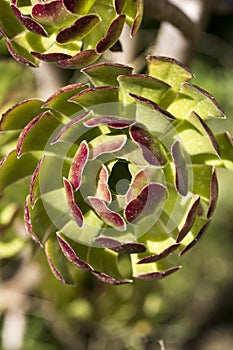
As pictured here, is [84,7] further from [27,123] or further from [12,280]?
[12,280]

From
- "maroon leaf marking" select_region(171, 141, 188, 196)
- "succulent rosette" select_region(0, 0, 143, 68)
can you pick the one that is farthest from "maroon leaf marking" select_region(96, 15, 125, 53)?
"maroon leaf marking" select_region(171, 141, 188, 196)

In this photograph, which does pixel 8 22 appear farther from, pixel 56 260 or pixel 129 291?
pixel 129 291

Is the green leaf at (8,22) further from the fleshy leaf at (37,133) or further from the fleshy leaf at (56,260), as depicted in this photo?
the fleshy leaf at (56,260)

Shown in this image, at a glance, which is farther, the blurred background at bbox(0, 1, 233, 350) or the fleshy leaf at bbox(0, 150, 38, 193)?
the blurred background at bbox(0, 1, 233, 350)

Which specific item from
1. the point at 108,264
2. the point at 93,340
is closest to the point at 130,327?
the point at 93,340

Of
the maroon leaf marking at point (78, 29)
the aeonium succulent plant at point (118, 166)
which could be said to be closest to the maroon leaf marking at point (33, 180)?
the aeonium succulent plant at point (118, 166)

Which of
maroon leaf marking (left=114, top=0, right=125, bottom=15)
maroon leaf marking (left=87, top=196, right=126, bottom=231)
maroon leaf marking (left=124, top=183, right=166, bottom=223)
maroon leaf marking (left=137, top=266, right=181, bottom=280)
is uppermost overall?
maroon leaf marking (left=114, top=0, right=125, bottom=15)

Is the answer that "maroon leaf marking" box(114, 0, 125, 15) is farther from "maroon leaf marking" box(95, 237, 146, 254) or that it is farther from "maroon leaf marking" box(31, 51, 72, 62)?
"maroon leaf marking" box(95, 237, 146, 254)
